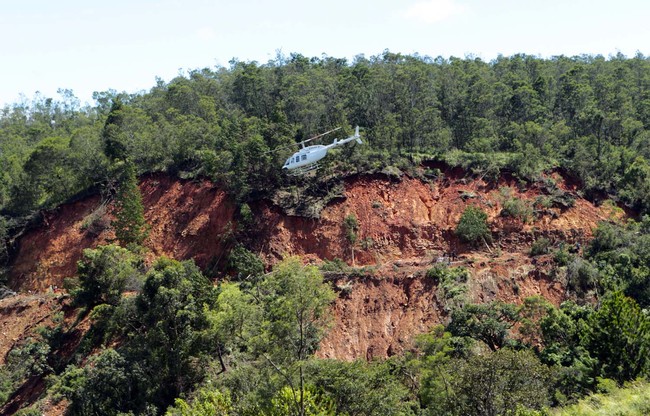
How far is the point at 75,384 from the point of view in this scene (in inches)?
1372

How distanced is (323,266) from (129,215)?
13847 mm

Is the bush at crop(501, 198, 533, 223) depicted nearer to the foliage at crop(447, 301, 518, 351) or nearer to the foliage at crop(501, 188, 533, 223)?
the foliage at crop(501, 188, 533, 223)

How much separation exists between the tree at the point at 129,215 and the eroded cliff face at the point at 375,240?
3.76 m

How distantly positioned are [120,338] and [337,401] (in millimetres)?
18467

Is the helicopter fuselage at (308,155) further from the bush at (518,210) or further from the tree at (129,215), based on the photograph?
the bush at (518,210)

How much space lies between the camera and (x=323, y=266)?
45.9m

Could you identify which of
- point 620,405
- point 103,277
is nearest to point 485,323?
point 620,405

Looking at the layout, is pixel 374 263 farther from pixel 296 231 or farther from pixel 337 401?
pixel 337 401

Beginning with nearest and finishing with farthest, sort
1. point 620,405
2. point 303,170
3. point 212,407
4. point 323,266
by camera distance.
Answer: point 620,405, point 212,407, point 323,266, point 303,170

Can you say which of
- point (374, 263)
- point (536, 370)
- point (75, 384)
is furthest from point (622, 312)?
point (75, 384)

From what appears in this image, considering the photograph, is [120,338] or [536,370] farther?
[120,338]

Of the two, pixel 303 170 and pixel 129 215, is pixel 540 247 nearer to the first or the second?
pixel 303 170

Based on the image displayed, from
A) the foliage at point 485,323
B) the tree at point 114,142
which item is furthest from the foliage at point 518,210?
the tree at point 114,142

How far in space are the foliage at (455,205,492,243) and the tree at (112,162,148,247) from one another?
2189cm
